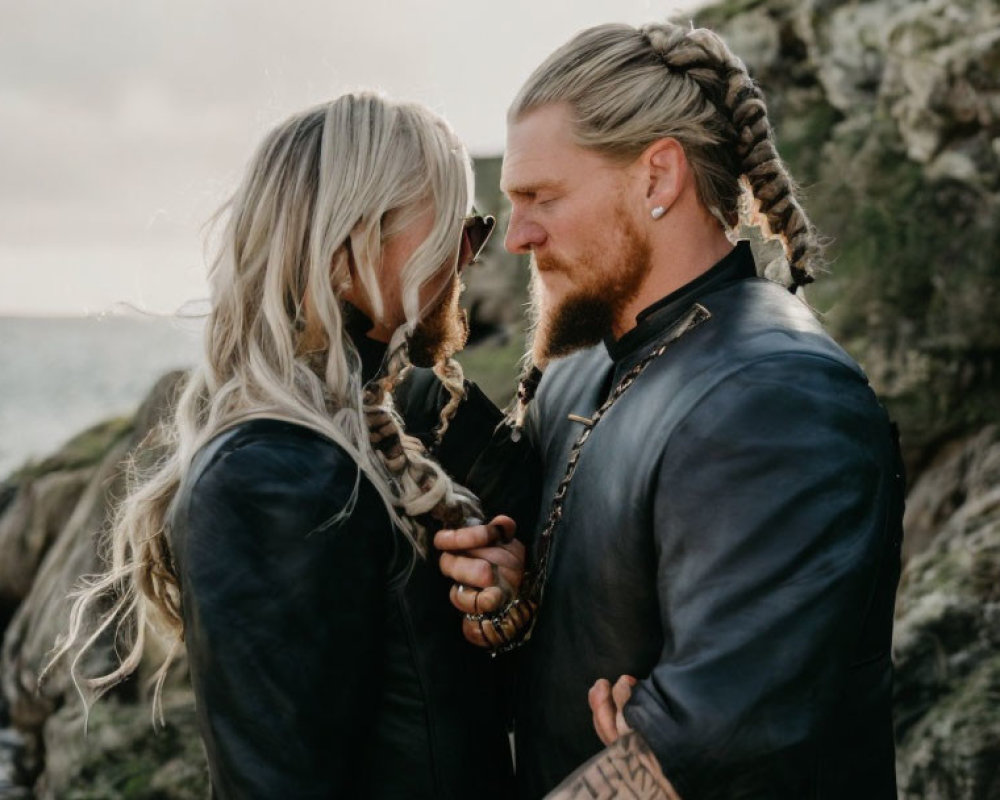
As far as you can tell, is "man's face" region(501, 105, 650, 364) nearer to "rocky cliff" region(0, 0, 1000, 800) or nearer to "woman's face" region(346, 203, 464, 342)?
"woman's face" region(346, 203, 464, 342)

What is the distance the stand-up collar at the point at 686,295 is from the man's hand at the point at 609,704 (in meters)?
0.82

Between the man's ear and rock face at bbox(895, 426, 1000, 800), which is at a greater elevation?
the man's ear

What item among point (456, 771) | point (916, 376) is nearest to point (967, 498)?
point (916, 376)

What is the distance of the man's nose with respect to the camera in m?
2.76

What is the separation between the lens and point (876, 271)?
24.4 ft

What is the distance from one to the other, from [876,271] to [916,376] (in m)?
0.82

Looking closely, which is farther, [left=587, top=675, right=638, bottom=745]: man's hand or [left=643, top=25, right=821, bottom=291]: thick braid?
[left=643, top=25, right=821, bottom=291]: thick braid

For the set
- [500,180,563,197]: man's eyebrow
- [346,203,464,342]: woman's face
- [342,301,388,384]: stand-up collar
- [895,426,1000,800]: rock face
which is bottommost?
[895,426,1000,800]: rock face

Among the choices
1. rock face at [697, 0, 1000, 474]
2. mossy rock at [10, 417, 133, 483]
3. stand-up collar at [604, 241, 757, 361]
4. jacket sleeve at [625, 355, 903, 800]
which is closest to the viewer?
jacket sleeve at [625, 355, 903, 800]

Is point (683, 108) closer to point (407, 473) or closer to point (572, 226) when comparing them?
point (572, 226)

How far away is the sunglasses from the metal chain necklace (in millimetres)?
448

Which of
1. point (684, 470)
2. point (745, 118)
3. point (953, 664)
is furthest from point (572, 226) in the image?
point (953, 664)

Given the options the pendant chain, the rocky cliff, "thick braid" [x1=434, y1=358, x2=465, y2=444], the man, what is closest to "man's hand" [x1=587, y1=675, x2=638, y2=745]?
the man

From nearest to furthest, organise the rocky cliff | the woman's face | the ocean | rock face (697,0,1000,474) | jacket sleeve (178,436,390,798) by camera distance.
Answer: jacket sleeve (178,436,390,798) < the woman's face < the rocky cliff < rock face (697,0,1000,474) < the ocean
